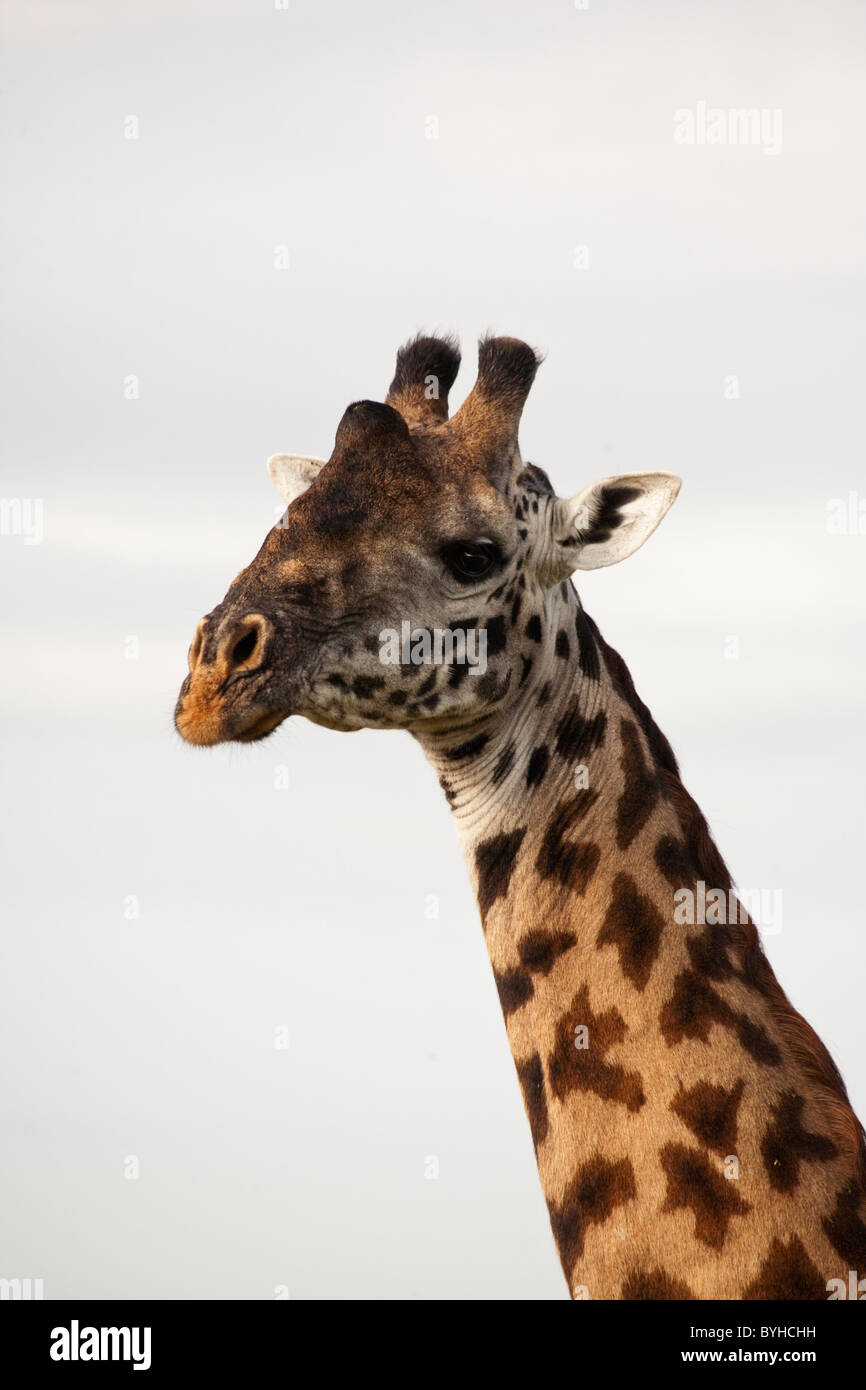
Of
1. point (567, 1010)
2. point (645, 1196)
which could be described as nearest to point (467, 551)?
point (567, 1010)

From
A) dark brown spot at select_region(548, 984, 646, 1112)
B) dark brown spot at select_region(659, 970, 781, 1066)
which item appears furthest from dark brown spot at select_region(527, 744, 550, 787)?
dark brown spot at select_region(659, 970, 781, 1066)

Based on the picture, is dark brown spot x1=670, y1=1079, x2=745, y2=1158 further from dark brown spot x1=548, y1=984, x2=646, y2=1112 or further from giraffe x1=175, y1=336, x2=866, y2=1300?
dark brown spot x1=548, y1=984, x2=646, y2=1112

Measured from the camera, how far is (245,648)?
797 centimetres

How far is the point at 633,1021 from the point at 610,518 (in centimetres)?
252

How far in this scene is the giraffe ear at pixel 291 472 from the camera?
10008mm

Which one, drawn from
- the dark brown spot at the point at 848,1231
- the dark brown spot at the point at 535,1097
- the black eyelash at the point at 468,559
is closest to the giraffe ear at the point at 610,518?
the black eyelash at the point at 468,559

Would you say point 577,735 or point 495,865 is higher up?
point 577,735

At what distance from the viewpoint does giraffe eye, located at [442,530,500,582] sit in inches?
336

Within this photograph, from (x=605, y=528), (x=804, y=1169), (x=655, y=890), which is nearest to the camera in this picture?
(x=804, y=1169)

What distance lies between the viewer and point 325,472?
8.62 m

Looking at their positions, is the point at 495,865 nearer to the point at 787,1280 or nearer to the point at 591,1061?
the point at 591,1061

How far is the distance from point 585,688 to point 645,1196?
251 centimetres

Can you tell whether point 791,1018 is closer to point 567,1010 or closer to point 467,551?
point 567,1010

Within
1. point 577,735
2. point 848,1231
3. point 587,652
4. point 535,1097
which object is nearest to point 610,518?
point 587,652
